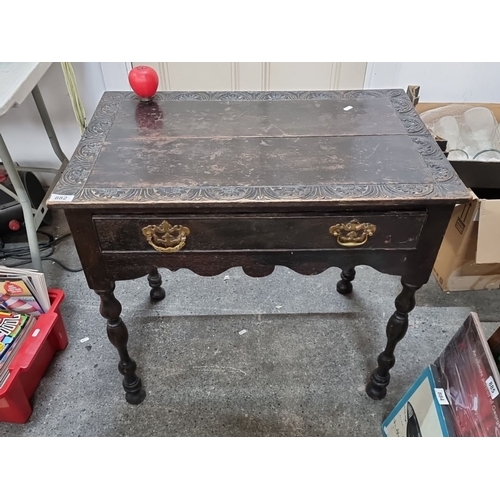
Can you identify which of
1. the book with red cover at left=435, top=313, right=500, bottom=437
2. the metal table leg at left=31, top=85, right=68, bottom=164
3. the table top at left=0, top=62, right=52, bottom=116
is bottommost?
the book with red cover at left=435, top=313, right=500, bottom=437

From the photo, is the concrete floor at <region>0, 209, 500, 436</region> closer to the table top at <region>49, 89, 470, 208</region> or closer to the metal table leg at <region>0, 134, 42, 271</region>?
the metal table leg at <region>0, 134, 42, 271</region>

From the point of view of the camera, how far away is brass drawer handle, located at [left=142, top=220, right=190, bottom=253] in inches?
37.9

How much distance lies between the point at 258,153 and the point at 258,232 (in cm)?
21

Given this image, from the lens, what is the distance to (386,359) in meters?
1.29

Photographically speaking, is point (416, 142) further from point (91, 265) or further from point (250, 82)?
point (250, 82)

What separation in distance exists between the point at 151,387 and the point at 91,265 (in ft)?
1.89

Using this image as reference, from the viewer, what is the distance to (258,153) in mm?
1058

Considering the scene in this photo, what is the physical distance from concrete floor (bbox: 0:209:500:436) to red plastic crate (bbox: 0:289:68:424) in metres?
0.04

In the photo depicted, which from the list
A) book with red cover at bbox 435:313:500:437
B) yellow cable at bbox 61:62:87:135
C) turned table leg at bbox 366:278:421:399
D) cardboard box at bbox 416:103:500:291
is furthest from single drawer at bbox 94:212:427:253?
yellow cable at bbox 61:62:87:135

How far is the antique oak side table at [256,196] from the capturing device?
927 millimetres

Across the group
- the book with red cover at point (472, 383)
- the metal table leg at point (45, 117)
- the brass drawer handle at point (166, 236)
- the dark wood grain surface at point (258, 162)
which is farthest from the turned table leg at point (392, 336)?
the metal table leg at point (45, 117)

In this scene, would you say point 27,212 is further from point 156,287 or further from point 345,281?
point 345,281

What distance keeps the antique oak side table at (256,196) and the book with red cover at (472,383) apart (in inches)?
5.8

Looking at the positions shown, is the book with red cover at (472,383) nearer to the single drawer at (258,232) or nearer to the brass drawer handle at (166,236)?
the single drawer at (258,232)
